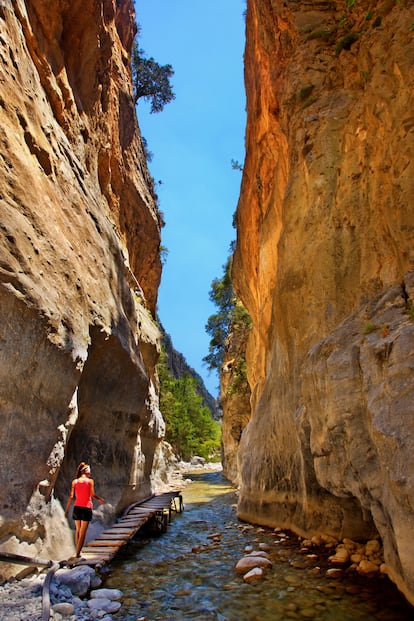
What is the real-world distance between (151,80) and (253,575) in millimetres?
25560

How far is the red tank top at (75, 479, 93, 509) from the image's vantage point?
22.5 ft

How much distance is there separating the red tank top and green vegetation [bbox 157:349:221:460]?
26.0 m

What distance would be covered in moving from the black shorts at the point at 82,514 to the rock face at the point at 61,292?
0.85ft

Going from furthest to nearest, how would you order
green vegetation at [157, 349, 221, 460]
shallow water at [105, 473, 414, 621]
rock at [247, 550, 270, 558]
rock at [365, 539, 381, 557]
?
green vegetation at [157, 349, 221, 460], rock at [247, 550, 270, 558], rock at [365, 539, 381, 557], shallow water at [105, 473, 414, 621]

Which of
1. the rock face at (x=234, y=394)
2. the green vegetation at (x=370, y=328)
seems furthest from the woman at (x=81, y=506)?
the rock face at (x=234, y=394)

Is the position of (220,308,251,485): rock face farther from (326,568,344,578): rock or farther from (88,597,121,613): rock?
(88,597,121,613): rock

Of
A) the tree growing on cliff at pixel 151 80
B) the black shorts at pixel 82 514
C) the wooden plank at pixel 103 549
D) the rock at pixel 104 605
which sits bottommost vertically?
the rock at pixel 104 605

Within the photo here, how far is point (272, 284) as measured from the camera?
14.0 meters

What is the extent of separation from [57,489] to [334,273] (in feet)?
22.2

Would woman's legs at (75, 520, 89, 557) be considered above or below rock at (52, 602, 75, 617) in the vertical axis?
above

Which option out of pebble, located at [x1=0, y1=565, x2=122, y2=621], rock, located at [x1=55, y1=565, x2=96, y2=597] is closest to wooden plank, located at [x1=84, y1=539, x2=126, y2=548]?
pebble, located at [x1=0, y1=565, x2=122, y2=621]

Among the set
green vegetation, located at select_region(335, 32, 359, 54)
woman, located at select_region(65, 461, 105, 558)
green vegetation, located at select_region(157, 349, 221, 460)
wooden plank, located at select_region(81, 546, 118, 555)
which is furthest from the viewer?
green vegetation, located at select_region(157, 349, 221, 460)

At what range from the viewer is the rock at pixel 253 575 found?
6195 mm

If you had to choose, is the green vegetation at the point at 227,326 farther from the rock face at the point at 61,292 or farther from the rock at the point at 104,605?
the rock at the point at 104,605
